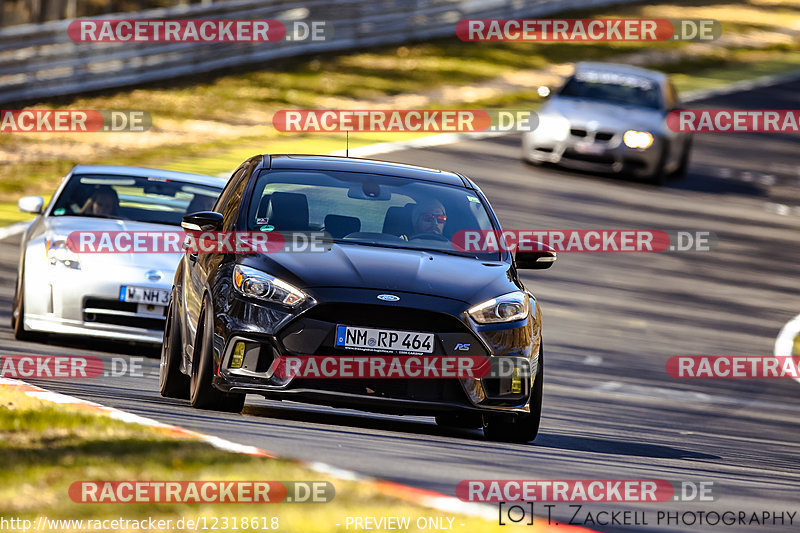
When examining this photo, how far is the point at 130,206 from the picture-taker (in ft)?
47.4

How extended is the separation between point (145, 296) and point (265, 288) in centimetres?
421

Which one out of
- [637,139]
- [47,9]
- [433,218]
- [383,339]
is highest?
[47,9]

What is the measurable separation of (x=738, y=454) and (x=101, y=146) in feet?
56.2

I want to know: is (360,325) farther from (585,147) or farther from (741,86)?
(741,86)

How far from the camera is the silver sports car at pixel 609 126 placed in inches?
990

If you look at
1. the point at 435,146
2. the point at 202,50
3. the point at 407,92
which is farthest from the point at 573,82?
the point at 202,50

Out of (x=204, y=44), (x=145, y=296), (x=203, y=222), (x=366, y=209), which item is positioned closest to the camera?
(x=203, y=222)

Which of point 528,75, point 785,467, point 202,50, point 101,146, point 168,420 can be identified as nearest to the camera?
point 168,420

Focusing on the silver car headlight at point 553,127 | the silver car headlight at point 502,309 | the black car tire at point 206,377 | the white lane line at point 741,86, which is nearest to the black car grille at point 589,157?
the silver car headlight at point 553,127

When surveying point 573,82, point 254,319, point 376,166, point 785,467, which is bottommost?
point 785,467

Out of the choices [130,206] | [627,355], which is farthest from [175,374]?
[627,355]

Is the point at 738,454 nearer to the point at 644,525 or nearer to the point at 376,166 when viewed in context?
the point at 376,166

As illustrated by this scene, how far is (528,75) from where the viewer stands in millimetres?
36219

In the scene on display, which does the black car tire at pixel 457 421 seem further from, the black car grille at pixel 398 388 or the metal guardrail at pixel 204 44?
the metal guardrail at pixel 204 44
